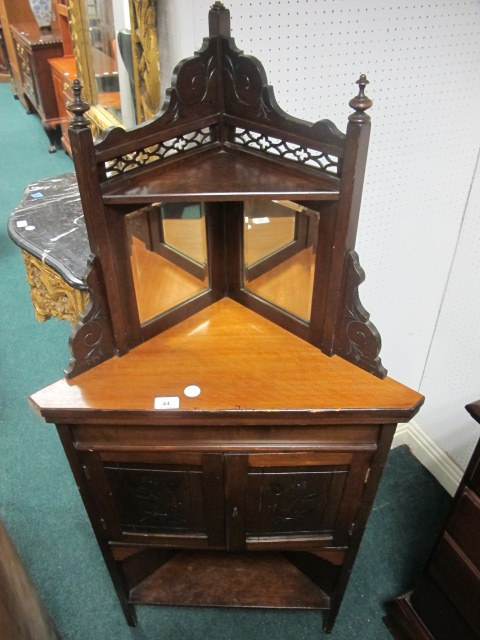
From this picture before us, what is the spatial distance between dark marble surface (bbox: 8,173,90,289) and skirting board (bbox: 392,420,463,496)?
1358 mm

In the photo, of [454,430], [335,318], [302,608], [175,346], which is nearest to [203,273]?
[175,346]

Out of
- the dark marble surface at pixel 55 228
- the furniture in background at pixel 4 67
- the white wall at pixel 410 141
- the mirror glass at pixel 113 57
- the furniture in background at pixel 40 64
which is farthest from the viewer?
the furniture in background at pixel 4 67

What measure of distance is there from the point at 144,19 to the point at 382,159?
0.66m

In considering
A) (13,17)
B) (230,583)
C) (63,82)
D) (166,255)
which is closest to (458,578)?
(230,583)

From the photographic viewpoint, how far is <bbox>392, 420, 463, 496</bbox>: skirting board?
1.98 metres

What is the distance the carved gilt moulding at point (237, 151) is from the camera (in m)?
0.96

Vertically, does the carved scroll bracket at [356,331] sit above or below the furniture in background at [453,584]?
above

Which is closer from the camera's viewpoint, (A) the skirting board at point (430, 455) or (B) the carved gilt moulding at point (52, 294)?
(B) the carved gilt moulding at point (52, 294)

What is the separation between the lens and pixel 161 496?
4.19 feet

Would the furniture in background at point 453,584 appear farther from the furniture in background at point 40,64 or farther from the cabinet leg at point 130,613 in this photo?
the furniture in background at point 40,64

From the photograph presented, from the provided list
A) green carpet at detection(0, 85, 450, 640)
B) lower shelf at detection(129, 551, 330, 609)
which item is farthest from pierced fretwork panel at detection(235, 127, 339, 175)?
green carpet at detection(0, 85, 450, 640)

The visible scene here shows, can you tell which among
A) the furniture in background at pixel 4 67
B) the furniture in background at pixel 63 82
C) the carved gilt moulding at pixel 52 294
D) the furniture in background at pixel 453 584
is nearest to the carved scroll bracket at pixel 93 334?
the carved gilt moulding at pixel 52 294

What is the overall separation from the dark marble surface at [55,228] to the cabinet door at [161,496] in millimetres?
524

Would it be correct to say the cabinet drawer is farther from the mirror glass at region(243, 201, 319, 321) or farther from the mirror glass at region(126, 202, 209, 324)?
the mirror glass at region(126, 202, 209, 324)
